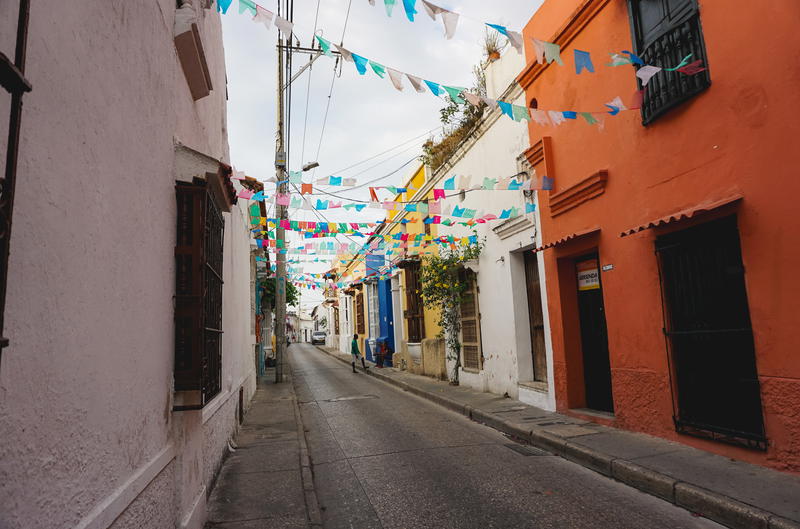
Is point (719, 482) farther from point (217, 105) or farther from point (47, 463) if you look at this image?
point (217, 105)

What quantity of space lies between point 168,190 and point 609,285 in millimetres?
5932

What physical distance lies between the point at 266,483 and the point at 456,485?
2.04m

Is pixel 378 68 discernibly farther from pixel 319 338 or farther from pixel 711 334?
pixel 319 338

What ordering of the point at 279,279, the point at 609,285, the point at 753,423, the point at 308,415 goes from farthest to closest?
the point at 279,279 → the point at 308,415 → the point at 609,285 → the point at 753,423

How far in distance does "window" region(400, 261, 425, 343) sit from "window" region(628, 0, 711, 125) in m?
10.7

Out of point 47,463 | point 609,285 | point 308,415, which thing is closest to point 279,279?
point 308,415

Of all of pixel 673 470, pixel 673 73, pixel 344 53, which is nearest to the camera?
pixel 344 53

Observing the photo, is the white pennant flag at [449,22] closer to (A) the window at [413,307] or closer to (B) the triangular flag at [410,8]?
(B) the triangular flag at [410,8]

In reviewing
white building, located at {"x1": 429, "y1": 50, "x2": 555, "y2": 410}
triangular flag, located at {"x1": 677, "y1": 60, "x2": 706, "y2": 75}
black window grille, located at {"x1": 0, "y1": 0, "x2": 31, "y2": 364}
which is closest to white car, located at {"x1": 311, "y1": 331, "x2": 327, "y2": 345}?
white building, located at {"x1": 429, "y1": 50, "x2": 555, "y2": 410}

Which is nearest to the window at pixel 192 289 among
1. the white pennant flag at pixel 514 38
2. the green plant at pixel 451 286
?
the white pennant flag at pixel 514 38

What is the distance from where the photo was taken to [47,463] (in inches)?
71.9

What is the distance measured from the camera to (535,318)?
987cm

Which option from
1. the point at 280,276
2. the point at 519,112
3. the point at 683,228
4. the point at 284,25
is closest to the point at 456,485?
the point at 683,228

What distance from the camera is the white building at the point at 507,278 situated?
9555mm
